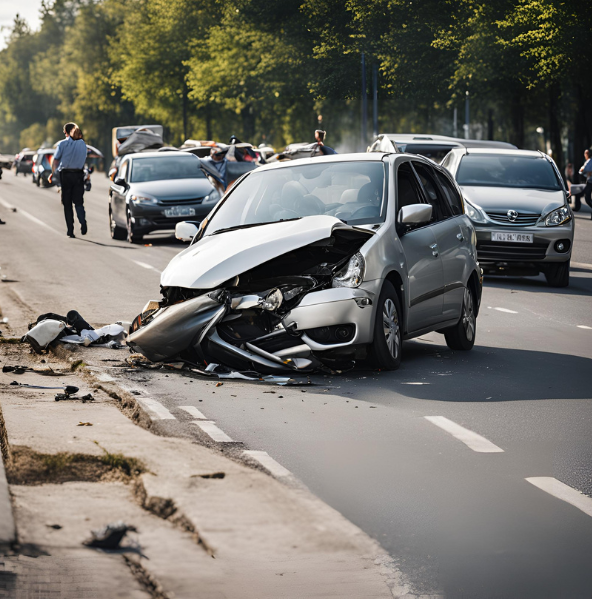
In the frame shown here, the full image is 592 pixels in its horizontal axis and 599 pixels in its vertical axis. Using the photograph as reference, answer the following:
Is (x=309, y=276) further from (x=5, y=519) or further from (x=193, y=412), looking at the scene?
(x=5, y=519)

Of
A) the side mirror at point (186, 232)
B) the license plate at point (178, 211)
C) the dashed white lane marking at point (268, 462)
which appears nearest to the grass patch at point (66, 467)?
the dashed white lane marking at point (268, 462)

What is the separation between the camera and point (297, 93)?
2655 inches

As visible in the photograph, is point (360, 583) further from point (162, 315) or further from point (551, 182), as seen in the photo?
point (551, 182)

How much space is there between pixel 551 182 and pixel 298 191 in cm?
868

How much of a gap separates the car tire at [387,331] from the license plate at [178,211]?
45.6 feet

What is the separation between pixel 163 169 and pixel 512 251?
33.0 feet

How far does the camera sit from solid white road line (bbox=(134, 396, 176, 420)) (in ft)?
24.3

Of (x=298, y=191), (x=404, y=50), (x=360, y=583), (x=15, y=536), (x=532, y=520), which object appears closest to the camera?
(x=360, y=583)

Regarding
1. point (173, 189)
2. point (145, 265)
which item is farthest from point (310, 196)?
point (173, 189)

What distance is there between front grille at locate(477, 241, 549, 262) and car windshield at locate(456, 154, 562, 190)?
133 centimetres

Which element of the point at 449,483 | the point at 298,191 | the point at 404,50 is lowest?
the point at 449,483

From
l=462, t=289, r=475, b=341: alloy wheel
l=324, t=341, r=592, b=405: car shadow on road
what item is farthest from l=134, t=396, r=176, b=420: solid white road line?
l=462, t=289, r=475, b=341: alloy wheel

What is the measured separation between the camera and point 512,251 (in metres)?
16.6

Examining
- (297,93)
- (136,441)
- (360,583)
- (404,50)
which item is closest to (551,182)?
(136,441)
